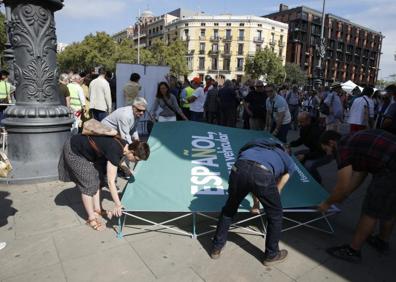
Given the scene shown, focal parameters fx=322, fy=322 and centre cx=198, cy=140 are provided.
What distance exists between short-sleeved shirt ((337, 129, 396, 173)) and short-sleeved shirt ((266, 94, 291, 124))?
341 cm

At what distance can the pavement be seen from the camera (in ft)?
9.75

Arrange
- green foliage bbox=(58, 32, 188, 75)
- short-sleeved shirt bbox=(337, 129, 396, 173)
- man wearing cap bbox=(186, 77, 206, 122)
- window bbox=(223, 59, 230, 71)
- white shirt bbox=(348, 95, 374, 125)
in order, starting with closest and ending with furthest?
short-sleeved shirt bbox=(337, 129, 396, 173) < white shirt bbox=(348, 95, 374, 125) < man wearing cap bbox=(186, 77, 206, 122) < green foliage bbox=(58, 32, 188, 75) < window bbox=(223, 59, 230, 71)

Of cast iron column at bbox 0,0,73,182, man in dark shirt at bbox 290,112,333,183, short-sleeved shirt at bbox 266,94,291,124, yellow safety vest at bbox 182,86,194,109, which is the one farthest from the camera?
yellow safety vest at bbox 182,86,194,109

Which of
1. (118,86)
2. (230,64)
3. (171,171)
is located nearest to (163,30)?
(230,64)

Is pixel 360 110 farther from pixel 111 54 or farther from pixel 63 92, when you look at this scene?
pixel 111 54

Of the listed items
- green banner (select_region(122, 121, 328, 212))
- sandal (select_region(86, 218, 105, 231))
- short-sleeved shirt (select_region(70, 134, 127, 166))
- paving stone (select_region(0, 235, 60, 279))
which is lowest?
paving stone (select_region(0, 235, 60, 279))

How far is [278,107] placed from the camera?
6633mm

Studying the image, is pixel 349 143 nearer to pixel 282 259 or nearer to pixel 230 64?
pixel 282 259

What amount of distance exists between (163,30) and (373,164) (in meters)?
90.8

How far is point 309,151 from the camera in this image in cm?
534

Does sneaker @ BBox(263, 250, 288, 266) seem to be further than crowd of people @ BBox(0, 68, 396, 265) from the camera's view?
Yes

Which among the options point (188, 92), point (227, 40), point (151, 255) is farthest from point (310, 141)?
point (227, 40)

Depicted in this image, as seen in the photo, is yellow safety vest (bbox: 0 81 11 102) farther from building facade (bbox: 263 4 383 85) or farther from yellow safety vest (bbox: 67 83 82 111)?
building facade (bbox: 263 4 383 85)

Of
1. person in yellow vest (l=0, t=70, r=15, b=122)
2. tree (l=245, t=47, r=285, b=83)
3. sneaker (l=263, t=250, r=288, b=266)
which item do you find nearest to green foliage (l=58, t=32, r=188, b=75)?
tree (l=245, t=47, r=285, b=83)
